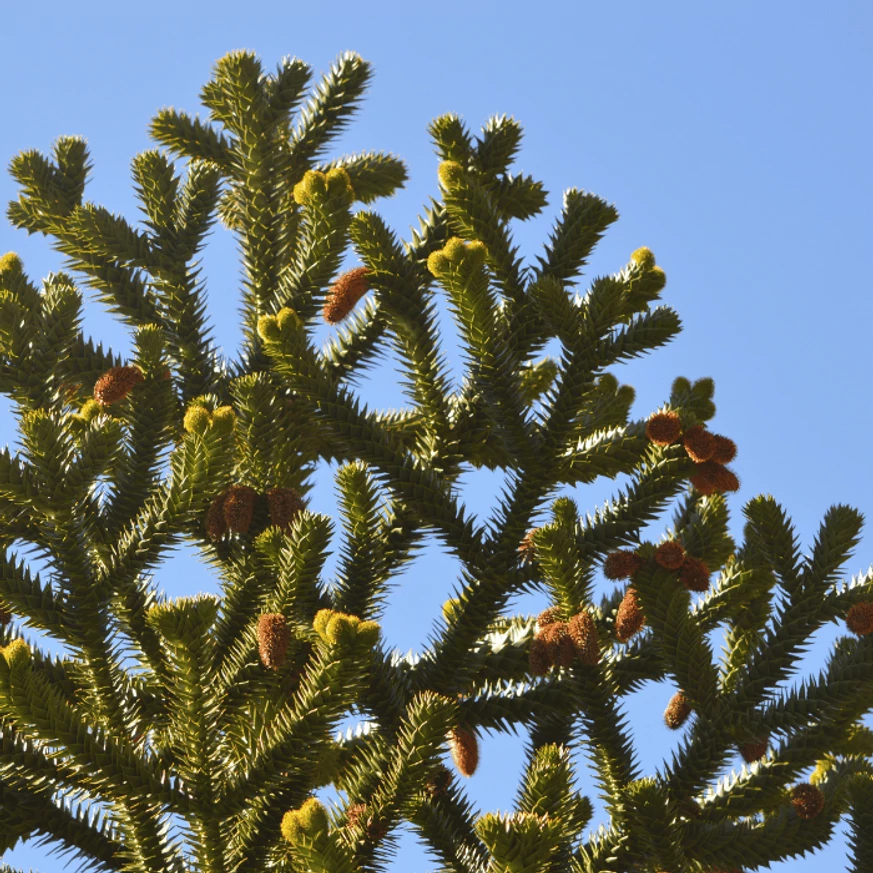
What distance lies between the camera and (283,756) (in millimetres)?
3180

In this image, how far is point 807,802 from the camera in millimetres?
3740

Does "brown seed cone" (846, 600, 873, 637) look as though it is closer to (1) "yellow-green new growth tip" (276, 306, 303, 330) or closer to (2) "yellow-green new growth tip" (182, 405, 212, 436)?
(1) "yellow-green new growth tip" (276, 306, 303, 330)

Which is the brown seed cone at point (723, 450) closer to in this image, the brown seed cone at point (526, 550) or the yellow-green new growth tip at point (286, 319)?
the brown seed cone at point (526, 550)

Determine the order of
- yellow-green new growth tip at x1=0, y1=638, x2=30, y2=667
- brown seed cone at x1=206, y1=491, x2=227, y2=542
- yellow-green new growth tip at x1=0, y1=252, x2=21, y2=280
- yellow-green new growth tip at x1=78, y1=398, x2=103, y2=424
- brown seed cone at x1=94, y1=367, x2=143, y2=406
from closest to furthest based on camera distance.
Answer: yellow-green new growth tip at x1=0, y1=638, x2=30, y2=667
brown seed cone at x1=206, y1=491, x2=227, y2=542
brown seed cone at x1=94, y1=367, x2=143, y2=406
yellow-green new growth tip at x1=78, y1=398, x2=103, y2=424
yellow-green new growth tip at x1=0, y1=252, x2=21, y2=280

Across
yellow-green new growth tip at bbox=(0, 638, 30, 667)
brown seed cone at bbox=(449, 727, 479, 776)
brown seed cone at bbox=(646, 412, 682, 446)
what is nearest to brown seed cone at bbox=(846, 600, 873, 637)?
brown seed cone at bbox=(646, 412, 682, 446)

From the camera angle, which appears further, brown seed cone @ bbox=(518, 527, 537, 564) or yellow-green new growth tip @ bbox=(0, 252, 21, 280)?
yellow-green new growth tip @ bbox=(0, 252, 21, 280)

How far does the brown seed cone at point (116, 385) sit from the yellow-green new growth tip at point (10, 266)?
0.89 metres

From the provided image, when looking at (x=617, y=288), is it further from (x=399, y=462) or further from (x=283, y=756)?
(x=283, y=756)

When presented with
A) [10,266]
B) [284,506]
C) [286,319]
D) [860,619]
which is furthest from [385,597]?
[10,266]

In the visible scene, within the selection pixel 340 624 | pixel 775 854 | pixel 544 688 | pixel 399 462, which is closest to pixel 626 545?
pixel 544 688

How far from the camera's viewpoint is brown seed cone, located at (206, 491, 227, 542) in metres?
4.14

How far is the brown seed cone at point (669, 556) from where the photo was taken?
12.6 feet

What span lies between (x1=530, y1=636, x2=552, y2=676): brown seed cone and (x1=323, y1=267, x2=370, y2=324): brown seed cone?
1.52m

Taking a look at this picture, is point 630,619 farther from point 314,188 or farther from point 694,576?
point 314,188
